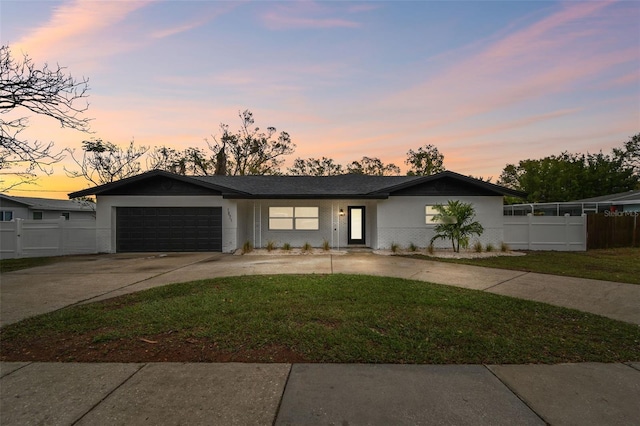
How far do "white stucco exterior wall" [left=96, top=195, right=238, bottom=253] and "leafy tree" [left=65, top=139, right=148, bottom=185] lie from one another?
35.5 feet

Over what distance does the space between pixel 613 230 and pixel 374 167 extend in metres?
28.4

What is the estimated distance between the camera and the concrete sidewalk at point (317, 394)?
238cm

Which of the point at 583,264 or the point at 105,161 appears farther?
the point at 105,161

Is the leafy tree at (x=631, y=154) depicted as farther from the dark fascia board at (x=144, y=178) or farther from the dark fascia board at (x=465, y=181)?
the dark fascia board at (x=144, y=178)

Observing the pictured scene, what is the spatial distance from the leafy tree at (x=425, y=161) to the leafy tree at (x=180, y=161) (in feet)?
79.5

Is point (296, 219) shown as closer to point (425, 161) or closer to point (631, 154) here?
point (425, 161)

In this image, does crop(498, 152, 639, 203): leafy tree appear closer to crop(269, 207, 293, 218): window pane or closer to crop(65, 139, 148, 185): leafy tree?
crop(269, 207, 293, 218): window pane

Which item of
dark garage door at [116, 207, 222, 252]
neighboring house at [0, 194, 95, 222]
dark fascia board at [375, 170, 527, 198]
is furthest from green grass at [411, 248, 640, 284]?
neighboring house at [0, 194, 95, 222]

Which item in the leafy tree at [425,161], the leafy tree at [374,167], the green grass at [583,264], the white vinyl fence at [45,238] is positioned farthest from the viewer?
the leafy tree at [374,167]

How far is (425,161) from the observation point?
3753 centimetres

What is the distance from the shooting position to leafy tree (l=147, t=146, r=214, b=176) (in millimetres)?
26266

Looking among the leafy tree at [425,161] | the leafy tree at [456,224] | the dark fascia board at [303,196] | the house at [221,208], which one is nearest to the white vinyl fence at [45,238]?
the house at [221,208]

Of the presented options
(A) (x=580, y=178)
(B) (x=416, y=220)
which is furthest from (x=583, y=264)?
(A) (x=580, y=178)

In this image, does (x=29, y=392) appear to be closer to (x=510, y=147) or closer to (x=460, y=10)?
(x=460, y=10)
